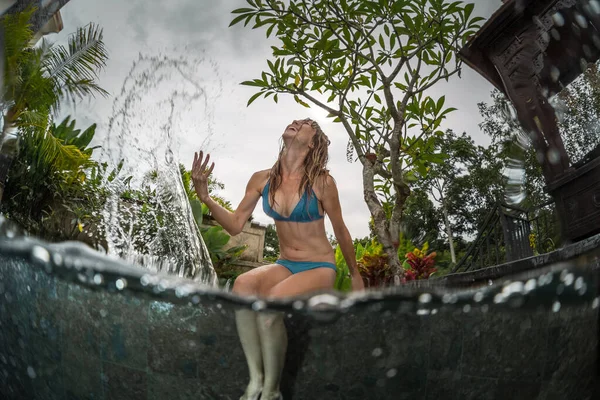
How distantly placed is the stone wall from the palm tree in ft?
0.83

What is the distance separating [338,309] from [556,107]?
11.5 inches

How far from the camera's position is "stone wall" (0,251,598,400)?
0.77 feet

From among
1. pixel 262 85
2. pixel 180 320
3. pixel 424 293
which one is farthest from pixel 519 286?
pixel 262 85

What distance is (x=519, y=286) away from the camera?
25 cm

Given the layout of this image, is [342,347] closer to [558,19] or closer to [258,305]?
[258,305]

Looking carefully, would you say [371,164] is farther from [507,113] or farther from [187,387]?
[187,387]

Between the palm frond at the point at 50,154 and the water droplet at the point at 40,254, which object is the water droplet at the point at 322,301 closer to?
the water droplet at the point at 40,254

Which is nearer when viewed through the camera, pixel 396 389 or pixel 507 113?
pixel 396 389

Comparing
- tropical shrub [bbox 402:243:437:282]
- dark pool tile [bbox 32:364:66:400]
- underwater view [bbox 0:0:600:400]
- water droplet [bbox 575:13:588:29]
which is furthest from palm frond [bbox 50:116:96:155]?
water droplet [bbox 575:13:588:29]

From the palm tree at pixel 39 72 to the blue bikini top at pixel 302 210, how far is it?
20cm

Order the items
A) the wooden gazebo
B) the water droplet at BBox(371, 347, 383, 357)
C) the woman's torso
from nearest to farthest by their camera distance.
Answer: the water droplet at BBox(371, 347, 383, 357), the wooden gazebo, the woman's torso

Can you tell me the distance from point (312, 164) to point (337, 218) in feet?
0.25

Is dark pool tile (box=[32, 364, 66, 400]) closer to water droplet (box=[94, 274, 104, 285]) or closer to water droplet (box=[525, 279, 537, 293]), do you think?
water droplet (box=[94, 274, 104, 285])

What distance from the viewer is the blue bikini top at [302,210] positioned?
0.47 m
